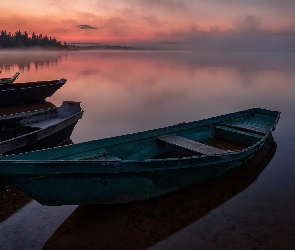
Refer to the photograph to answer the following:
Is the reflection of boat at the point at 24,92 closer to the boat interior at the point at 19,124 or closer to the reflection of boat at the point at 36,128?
the reflection of boat at the point at 36,128

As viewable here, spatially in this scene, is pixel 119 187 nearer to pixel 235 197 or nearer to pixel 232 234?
pixel 232 234

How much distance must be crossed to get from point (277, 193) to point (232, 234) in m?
2.84

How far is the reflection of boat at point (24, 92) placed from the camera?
60.0 feet

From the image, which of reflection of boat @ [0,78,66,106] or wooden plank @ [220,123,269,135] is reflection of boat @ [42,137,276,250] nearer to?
wooden plank @ [220,123,269,135]

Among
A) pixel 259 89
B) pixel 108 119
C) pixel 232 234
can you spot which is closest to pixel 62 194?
pixel 232 234

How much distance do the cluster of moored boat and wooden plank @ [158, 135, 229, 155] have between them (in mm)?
28

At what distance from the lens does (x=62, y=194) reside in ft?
20.1

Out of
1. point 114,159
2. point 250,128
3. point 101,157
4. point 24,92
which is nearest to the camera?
point 114,159

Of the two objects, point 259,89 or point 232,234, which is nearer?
point 232,234

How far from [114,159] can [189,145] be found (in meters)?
2.67

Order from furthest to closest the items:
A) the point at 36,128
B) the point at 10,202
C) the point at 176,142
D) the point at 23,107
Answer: the point at 23,107 < the point at 36,128 < the point at 176,142 < the point at 10,202

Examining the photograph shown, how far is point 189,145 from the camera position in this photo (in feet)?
29.1

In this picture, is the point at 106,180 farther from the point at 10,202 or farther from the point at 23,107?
the point at 23,107

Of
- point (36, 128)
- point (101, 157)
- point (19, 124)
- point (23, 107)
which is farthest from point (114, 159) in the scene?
point (23, 107)
